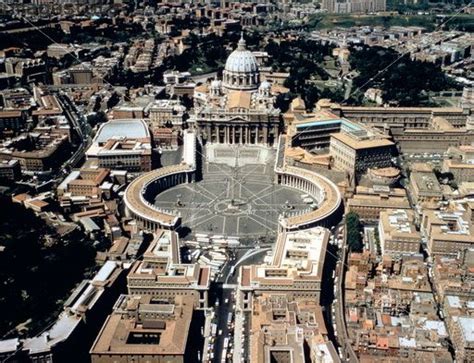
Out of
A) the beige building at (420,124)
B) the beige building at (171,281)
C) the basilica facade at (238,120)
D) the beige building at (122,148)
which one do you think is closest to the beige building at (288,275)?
the beige building at (171,281)

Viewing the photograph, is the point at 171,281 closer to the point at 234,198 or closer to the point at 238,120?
the point at 234,198

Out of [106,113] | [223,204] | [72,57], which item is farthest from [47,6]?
[223,204]

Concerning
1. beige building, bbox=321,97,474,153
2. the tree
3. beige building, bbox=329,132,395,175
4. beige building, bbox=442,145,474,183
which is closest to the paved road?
the tree

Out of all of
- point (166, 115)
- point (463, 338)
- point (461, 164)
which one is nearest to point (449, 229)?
point (463, 338)

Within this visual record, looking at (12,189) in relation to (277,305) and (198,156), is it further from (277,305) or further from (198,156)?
(277,305)

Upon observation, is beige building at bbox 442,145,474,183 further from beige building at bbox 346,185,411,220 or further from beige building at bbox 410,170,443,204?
beige building at bbox 346,185,411,220
